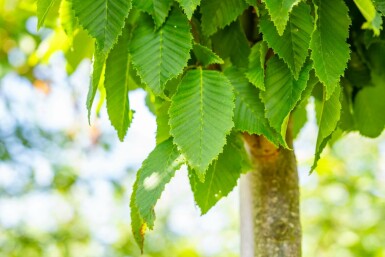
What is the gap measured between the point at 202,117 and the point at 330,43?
0.17m

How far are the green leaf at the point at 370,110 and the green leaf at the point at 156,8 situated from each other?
1.33 ft

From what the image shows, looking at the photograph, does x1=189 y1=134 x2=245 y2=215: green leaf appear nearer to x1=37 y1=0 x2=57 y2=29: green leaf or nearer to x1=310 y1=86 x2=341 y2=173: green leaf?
x1=310 y1=86 x2=341 y2=173: green leaf

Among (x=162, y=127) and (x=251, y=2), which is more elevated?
(x=251, y=2)

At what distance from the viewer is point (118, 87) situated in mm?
824

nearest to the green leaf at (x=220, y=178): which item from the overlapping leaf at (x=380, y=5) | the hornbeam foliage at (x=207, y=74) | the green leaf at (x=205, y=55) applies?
the hornbeam foliage at (x=207, y=74)

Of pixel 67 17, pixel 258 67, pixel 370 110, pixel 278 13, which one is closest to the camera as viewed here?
pixel 278 13

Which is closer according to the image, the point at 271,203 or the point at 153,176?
the point at 153,176

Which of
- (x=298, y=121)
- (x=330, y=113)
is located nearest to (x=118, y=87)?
(x=330, y=113)

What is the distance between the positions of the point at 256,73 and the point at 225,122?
94 millimetres

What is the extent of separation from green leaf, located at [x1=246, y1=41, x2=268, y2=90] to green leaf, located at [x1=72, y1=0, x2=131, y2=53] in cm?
16

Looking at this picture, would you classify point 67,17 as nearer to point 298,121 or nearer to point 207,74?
point 207,74

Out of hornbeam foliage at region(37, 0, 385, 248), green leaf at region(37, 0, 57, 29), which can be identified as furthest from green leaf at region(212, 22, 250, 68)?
green leaf at region(37, 0, 57, 29)

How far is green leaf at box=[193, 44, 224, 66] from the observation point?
752 millimetres

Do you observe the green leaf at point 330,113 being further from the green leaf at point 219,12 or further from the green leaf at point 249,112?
the green leaf at point 219,12
